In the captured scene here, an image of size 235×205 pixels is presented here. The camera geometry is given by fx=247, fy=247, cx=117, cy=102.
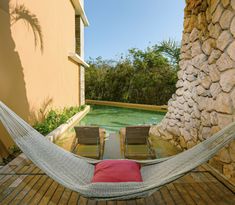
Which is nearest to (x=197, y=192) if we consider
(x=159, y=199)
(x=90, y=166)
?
(x=159, y=199)

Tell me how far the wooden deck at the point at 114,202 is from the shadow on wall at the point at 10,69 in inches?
50.8


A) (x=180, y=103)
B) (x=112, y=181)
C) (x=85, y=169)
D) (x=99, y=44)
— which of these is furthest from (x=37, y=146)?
(x=99, y=44)

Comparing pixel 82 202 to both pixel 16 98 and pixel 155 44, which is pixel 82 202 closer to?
pixel 16 98

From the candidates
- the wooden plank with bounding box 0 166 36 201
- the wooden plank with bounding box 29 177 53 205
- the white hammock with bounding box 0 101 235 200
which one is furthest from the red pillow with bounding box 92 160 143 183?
the wooden plank with bounding box 0 166 36 201

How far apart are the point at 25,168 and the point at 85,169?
0.93 meters

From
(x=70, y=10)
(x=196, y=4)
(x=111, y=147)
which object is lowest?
(x=111, y=147)

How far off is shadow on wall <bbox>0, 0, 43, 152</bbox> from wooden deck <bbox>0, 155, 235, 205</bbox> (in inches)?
50.8

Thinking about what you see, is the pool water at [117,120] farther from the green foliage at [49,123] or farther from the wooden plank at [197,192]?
the wooden plank at [197,192]

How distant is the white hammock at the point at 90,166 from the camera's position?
1.86 m

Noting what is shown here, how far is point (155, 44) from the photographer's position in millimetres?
12461

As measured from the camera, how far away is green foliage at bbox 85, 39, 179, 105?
11812 millimetres

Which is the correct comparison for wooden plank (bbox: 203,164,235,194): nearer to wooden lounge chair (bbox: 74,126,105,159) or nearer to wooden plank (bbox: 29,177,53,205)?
wooden lounge chair (bbox: 74,126,105,159)

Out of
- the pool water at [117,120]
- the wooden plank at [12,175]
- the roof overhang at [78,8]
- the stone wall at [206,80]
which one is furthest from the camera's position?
the roof overhang at [78,8]

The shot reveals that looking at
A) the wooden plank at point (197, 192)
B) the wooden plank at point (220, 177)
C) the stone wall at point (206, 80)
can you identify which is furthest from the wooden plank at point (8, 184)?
the stone wall at point (206, 80)
